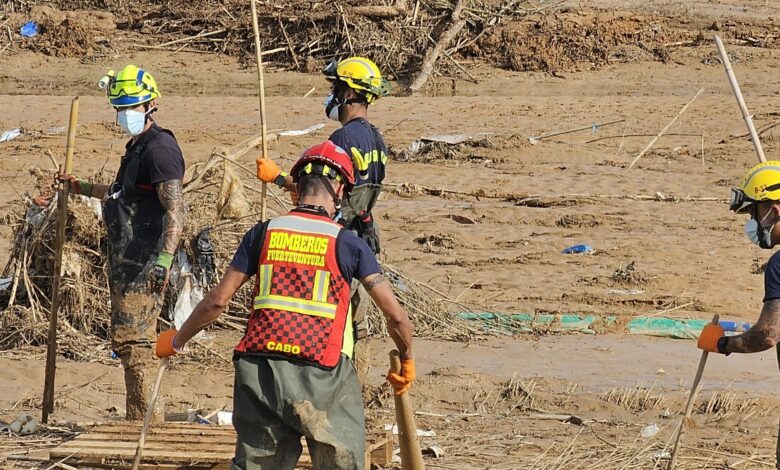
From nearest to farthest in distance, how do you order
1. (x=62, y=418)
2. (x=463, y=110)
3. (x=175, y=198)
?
(x=175, y=198), (x=62, y=418), (x=463, y=110)

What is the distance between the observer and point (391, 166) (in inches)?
636

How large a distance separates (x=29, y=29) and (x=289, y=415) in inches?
765

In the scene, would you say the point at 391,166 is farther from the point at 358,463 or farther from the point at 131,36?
the point at 358,463

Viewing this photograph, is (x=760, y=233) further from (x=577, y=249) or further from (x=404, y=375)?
(x=577, y=249)

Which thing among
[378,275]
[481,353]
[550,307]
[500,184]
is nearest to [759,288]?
[550,307]

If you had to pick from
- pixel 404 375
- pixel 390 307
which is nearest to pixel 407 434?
pixel 404 375

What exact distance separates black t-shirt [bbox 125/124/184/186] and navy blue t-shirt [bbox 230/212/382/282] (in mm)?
1949

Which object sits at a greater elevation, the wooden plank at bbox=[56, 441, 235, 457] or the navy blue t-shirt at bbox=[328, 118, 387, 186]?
the navy blue t-shirt at bbox=[328, 118, 387, 186]

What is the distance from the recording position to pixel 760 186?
5336 mm

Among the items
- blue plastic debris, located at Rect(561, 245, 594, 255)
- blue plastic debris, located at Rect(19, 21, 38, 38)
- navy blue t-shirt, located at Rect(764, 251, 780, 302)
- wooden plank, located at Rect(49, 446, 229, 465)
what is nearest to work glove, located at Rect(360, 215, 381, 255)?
wooden plank, located at Rect(49, 446, 229, 465)

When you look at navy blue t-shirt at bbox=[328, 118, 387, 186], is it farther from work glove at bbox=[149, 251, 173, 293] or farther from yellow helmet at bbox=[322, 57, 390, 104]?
work glove at bbox=[149, 251, 173, 293]

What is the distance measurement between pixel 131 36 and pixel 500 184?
975cm

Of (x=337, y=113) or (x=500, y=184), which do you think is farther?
(x=500, y=184)

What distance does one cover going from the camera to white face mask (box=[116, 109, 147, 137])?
659 cm
